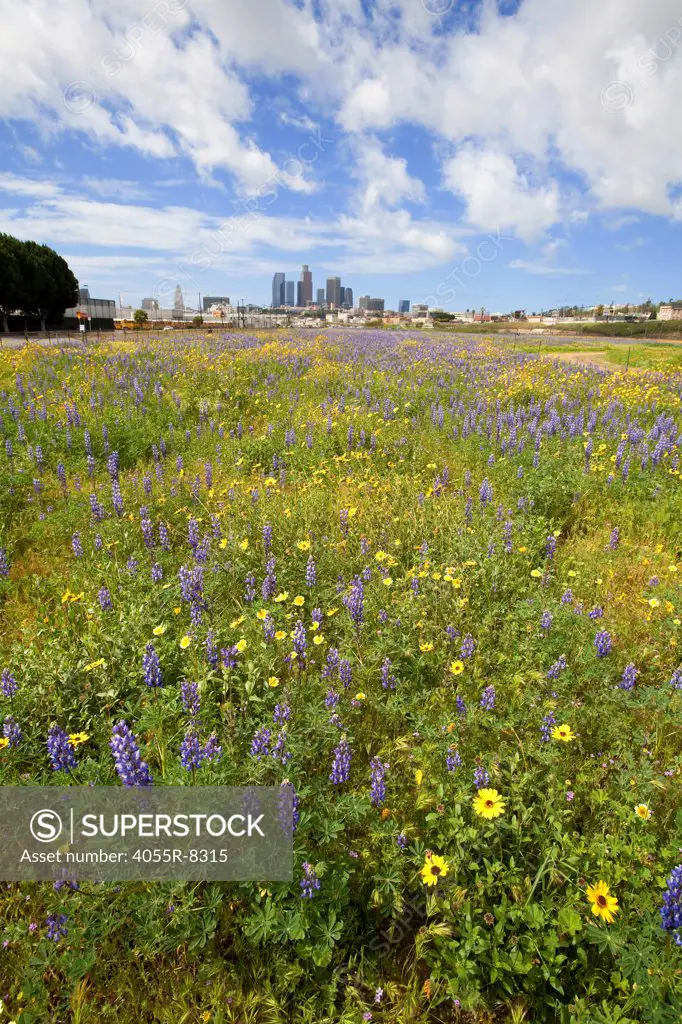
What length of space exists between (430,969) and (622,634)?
8.57ft

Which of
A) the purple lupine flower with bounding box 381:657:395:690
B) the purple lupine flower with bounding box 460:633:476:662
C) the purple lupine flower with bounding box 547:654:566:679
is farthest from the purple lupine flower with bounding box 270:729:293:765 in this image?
the purple lupine flower with bounding box 547:654:566:679

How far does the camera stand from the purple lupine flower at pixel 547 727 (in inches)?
104

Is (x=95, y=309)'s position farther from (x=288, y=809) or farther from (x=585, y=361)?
(x=288, y=809)

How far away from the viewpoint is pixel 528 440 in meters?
7.40

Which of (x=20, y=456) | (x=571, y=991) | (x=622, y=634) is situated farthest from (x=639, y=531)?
(x=20, y=456)

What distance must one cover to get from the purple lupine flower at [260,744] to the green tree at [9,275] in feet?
154

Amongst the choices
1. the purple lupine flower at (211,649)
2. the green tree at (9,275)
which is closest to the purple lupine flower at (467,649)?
the purple lupine flower at (211,649)

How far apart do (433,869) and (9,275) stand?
5087 cm

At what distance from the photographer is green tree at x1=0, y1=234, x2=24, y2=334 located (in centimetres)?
3931

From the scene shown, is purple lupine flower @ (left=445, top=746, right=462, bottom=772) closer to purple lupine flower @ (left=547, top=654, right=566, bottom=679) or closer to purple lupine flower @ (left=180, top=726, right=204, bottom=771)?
purple lupine flower @ (left=547, top=654, right=566, bottom=679)

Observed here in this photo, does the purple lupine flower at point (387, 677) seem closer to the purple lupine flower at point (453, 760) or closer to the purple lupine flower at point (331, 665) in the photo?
the purple lupine flower at point (331, 665)

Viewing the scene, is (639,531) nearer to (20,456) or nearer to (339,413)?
(339,413)

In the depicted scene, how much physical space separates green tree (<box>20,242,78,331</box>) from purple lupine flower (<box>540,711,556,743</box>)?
51097 millimetres

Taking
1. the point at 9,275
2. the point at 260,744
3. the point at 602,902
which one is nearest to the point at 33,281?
the point at 9,275
